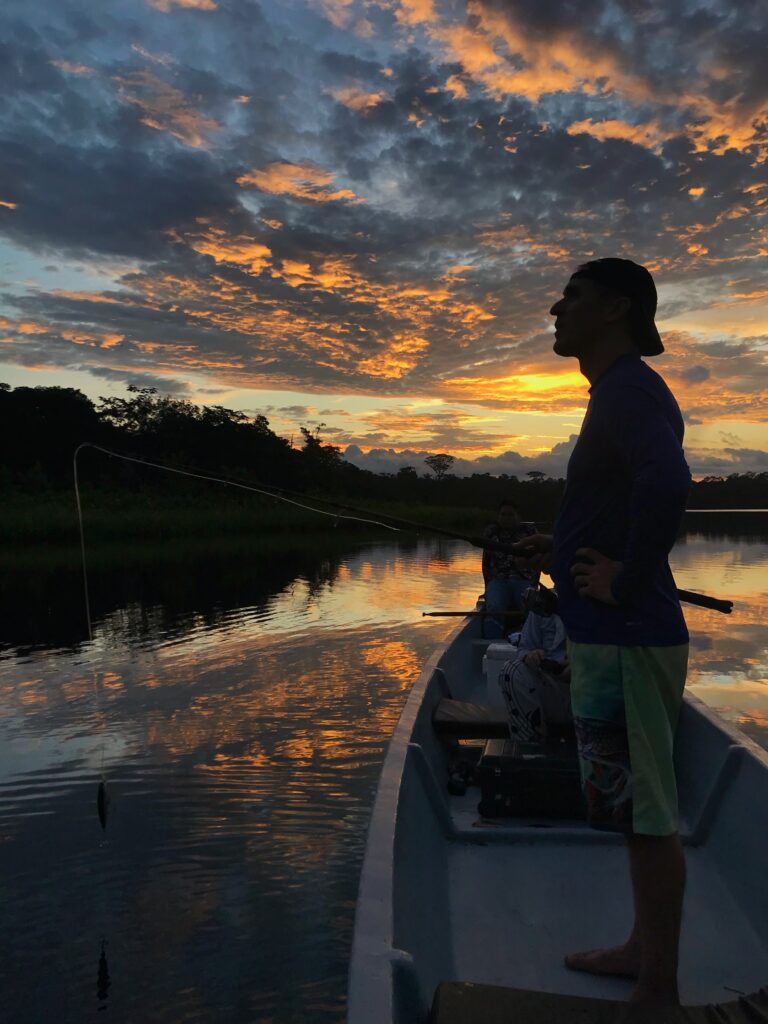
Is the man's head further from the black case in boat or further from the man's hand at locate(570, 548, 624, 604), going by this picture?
the black case in boat

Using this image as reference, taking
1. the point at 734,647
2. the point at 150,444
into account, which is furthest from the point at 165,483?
the point at 734,647

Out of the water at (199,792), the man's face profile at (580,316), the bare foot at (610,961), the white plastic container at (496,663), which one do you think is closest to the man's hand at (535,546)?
the man's face profile at (580,316)

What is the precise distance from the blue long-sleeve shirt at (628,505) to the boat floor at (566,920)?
1454mm

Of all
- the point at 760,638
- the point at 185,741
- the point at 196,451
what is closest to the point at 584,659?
the point at 185,741

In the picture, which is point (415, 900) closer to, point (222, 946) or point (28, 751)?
point (222, 946)

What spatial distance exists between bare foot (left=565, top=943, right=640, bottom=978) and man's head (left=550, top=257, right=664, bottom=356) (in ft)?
7.03

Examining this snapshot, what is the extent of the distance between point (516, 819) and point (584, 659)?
2.53 meters

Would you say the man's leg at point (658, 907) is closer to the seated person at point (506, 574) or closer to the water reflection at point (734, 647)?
the water reflection at point (734, 647)

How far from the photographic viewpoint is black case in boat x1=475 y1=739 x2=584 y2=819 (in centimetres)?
436

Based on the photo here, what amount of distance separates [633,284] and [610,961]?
7.93 feet

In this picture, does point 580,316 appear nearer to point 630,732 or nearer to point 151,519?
point 630,732

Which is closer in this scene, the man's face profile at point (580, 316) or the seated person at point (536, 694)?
the man's face profile at point (580, 316)

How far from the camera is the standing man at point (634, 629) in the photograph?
2211 mm

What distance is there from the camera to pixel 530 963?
300cm
